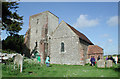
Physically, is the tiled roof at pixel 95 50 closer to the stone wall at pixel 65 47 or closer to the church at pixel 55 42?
the church at pixel 55 42

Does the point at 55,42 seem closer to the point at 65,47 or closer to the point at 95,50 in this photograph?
the point at 65,47

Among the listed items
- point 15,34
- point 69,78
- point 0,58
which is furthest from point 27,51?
point 69,78

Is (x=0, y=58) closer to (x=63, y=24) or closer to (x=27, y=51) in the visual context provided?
(x=63, y=24)

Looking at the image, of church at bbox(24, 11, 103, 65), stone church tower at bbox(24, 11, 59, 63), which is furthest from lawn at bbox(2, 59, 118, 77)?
stone church tower at bbox(24, 11, 59, 63)

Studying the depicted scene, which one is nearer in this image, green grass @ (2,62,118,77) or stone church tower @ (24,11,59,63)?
green grass @ (2,62,118,77)

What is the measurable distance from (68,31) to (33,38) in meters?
9.93

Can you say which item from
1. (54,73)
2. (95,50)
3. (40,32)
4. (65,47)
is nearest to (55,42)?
(65,47)

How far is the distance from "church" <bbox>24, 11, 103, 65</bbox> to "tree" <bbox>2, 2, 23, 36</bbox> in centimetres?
465

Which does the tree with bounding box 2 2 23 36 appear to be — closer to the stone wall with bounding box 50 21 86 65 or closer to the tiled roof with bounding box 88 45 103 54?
the stone wall with bounding box 50 21 86 65

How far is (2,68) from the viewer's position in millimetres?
9445

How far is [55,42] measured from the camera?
22.9 metres

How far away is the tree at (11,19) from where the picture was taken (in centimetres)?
2170

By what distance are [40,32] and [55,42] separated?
541 cm

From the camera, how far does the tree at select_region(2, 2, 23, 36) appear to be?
2170cm
